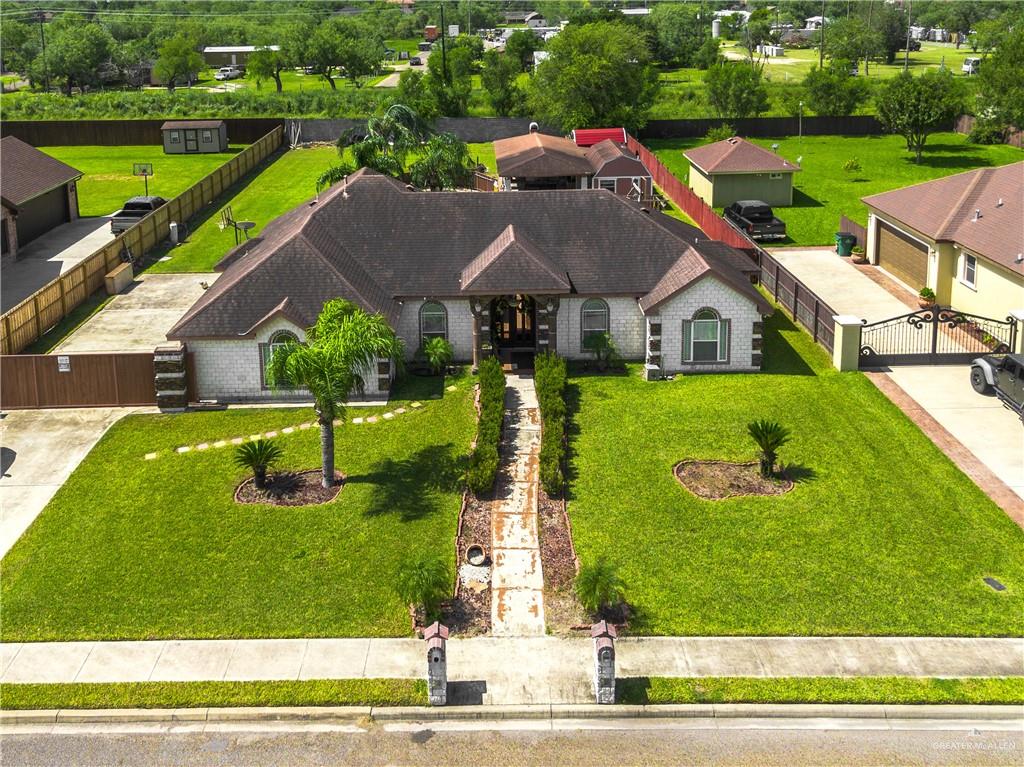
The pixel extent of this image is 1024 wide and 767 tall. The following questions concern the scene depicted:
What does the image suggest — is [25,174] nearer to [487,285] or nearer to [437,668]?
[487,285]

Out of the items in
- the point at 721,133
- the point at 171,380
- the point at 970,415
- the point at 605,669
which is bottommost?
the point at 605,669

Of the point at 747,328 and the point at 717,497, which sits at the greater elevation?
the point at 747,328

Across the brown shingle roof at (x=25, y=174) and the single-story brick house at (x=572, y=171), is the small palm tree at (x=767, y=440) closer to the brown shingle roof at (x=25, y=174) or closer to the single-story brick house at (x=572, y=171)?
the single-story brick house at (x=572, y=171)

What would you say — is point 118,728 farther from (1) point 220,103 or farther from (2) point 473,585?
(1) point 220,103

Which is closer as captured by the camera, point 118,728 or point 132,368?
point 118,728

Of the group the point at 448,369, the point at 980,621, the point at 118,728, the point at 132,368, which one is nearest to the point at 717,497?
the point at 980,621

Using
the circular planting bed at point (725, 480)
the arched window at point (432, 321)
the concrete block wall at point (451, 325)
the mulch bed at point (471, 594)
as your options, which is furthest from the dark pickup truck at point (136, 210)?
the circular planting bed at point (725, 480)

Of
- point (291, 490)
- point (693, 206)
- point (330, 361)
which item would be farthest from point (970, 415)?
point (693, 206)
